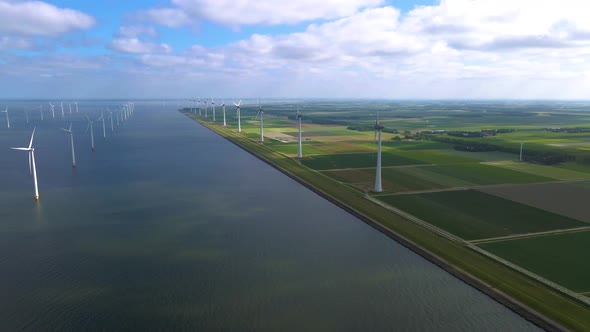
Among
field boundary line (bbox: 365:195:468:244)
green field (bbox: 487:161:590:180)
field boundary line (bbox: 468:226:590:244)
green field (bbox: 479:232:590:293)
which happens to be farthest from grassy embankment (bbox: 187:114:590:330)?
green field (bbox: 487:161:590:180)

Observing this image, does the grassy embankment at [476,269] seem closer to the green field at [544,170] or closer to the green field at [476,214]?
the green field at [476,214]

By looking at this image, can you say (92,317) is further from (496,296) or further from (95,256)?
(496,296)

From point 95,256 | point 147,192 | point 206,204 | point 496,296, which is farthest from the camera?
point 147,192

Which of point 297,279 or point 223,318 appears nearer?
point 223,318

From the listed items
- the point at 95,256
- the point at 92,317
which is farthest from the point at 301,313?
the point at 95,256

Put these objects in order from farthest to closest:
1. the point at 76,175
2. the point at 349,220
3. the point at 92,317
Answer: the point at 76,175, the point at 349,220, the point at 92,317

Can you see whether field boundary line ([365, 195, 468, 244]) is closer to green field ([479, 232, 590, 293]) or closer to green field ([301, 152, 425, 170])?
green field ([479, 232, 590, 293])

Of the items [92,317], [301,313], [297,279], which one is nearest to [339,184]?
[297,279]
